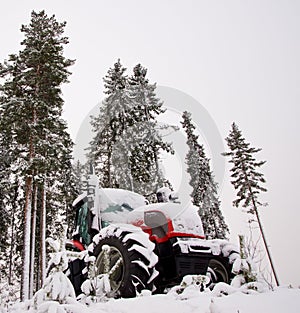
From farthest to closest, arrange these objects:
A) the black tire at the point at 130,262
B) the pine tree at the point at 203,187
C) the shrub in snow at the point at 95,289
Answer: the pine tree at the point at 203,187, the black tire at the point at 130,262, the shrub in snow at the point at 95,289

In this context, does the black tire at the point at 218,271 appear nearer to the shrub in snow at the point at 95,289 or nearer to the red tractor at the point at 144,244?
the red tractor at the point at 144,244

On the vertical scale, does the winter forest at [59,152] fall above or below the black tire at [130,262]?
above

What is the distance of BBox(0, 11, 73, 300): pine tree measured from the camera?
15070mm

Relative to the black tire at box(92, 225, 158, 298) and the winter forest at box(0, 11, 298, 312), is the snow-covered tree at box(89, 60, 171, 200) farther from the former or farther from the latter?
the black tire at box(92, 225, 158, 298)

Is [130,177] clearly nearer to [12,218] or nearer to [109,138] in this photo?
[109,138]

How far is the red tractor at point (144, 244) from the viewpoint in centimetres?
575

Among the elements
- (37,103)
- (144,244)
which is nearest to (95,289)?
(144,244)

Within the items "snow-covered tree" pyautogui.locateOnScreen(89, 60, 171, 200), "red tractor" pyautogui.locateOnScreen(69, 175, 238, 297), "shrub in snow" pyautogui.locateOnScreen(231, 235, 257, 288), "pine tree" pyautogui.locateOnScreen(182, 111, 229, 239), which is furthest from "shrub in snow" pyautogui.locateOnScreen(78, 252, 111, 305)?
"pine tree" pyautogui.locateOnScreen(182, 111, 229, 239)

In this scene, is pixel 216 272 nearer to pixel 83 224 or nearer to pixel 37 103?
pixel 83 224

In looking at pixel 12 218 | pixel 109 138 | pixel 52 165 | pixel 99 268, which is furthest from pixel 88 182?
pixel 12 218

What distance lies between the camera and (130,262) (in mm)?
5695

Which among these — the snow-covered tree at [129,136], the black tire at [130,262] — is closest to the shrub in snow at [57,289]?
the black tire at [130,262]

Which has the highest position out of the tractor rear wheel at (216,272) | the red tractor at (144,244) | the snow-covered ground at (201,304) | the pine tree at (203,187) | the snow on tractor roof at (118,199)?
the pine tree at (203,187)

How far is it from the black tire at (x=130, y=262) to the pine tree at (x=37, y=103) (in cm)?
884
